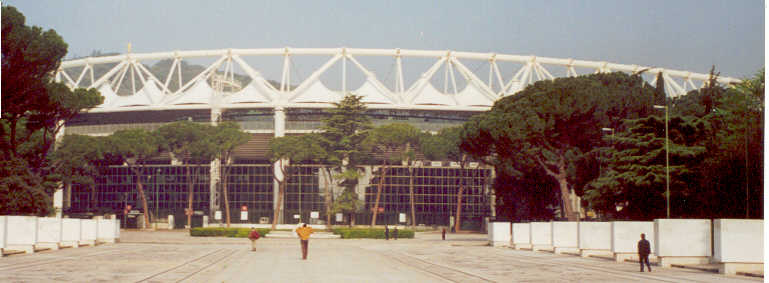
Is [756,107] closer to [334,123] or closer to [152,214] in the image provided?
[334,123]

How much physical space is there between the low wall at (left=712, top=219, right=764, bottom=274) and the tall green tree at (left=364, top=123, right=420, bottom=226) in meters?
78.4

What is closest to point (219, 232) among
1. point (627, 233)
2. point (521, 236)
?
point (521, 236)

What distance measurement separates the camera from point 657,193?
5466cm

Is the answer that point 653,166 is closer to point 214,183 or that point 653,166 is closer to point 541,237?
point 541,237

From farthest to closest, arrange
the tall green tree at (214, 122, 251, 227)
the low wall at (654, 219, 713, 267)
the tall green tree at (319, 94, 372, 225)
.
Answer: the tall green tree at (214, 122, 251, 227), the tall green tree at (319, 94, 372, 225), the low wall at (654, 219, 713, 267)

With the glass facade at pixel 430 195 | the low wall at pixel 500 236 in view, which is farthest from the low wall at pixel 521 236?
the glass facade at pixel 430 195

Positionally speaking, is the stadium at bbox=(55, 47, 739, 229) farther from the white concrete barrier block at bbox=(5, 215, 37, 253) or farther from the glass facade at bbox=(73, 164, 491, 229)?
the white concrete barrier block at bbox=(5, 215, 37, 253)

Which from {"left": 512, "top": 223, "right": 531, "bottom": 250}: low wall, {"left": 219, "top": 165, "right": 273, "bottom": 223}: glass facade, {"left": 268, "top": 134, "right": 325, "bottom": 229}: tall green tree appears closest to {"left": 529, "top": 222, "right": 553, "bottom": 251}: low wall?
{"left": 512, "top": 223, "right": 531, "bottom": 250}: low wall

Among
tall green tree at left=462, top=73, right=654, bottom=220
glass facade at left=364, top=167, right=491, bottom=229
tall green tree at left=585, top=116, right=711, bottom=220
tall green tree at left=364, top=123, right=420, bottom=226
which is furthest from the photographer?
glass facade at left=364, top=167, right=491, bottom=229

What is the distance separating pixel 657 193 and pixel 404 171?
76.1 metres

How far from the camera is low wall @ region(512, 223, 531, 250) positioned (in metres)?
55.7

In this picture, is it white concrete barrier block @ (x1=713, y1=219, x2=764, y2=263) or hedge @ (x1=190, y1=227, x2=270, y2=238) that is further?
hedge @ (x1=190, y1=227, x2=270, y2=238)

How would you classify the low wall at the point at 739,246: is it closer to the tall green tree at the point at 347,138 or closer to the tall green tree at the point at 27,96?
the tall green tree at the point at 27,96

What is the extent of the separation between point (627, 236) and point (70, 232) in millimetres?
30179
